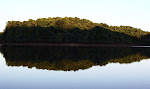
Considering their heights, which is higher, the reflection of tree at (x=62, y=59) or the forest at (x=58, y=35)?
the reflection of tree at (x=62, y=59)

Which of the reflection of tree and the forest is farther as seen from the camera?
the forest

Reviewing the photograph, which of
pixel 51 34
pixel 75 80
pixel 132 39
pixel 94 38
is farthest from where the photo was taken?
pixel 132 39

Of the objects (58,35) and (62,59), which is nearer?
(62,59)

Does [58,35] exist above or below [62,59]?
→ below

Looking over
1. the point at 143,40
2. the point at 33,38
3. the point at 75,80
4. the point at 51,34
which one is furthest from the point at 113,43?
the point at 75,80

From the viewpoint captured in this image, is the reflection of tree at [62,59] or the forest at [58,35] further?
the forest at [58,35]

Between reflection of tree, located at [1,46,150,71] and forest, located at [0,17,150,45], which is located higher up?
reflection of tree, located at [1,46,150,71]

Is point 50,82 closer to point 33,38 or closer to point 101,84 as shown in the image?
point 101,84

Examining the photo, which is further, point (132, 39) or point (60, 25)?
point (132, 39)

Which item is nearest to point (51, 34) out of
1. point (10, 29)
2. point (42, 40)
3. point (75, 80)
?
point (42, 40)

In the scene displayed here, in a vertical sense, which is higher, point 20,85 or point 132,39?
point 20,85

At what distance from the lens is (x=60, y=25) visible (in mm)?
116812

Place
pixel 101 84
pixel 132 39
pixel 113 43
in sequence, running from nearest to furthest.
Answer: pixel 101 84, pixel 113 43, pixel 132 39

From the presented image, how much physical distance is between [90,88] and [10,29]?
4186 inches
